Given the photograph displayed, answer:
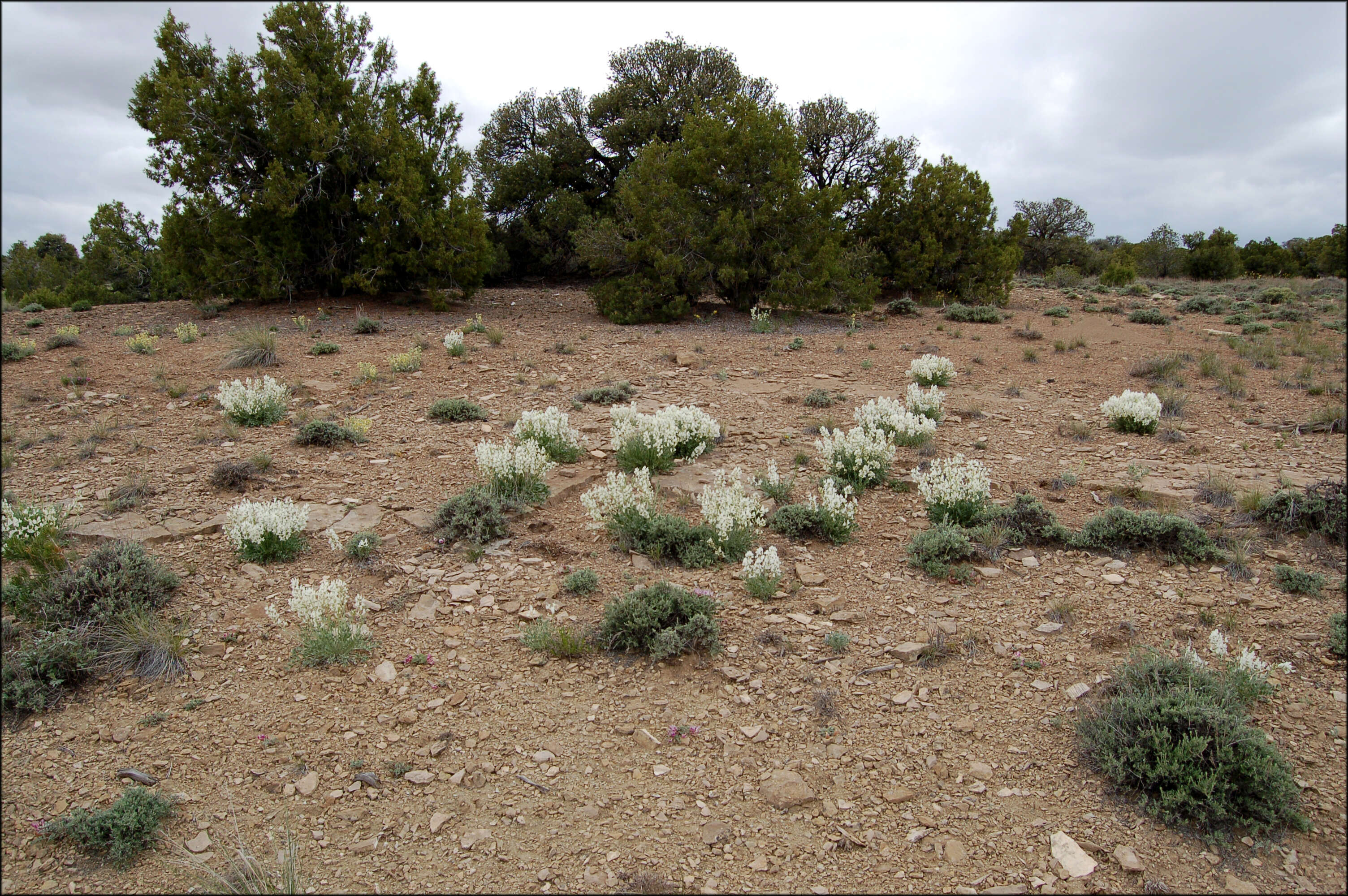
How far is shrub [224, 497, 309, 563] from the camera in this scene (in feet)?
15.4

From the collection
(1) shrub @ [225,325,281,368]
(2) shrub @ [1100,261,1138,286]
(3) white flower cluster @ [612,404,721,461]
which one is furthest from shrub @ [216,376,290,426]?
(2) shrub @ [1100,261,1138,286]

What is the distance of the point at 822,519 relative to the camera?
5.11 meters

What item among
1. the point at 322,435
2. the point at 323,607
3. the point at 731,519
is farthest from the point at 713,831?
the point at 322,435

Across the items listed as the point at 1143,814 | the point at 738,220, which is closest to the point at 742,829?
the point at 1143,814

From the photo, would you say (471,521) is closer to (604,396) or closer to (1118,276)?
(604,396)

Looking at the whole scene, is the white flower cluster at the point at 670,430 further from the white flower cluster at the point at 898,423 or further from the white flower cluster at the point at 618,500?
the white flower cluster at the point at 898,423

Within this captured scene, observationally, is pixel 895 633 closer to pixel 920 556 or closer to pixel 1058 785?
pixel 920 556

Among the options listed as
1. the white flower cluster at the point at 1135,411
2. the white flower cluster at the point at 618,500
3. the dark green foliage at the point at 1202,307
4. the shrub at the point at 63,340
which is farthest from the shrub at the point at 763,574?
the dark green foliage at the point at 1202,307

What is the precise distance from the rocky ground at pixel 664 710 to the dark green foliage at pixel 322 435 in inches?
8.7

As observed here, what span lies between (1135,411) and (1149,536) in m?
3.06

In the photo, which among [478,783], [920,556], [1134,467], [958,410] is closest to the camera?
[478,783]

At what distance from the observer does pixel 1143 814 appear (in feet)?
9.22

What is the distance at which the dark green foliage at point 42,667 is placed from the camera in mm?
3484

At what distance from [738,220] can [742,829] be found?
1222cm
